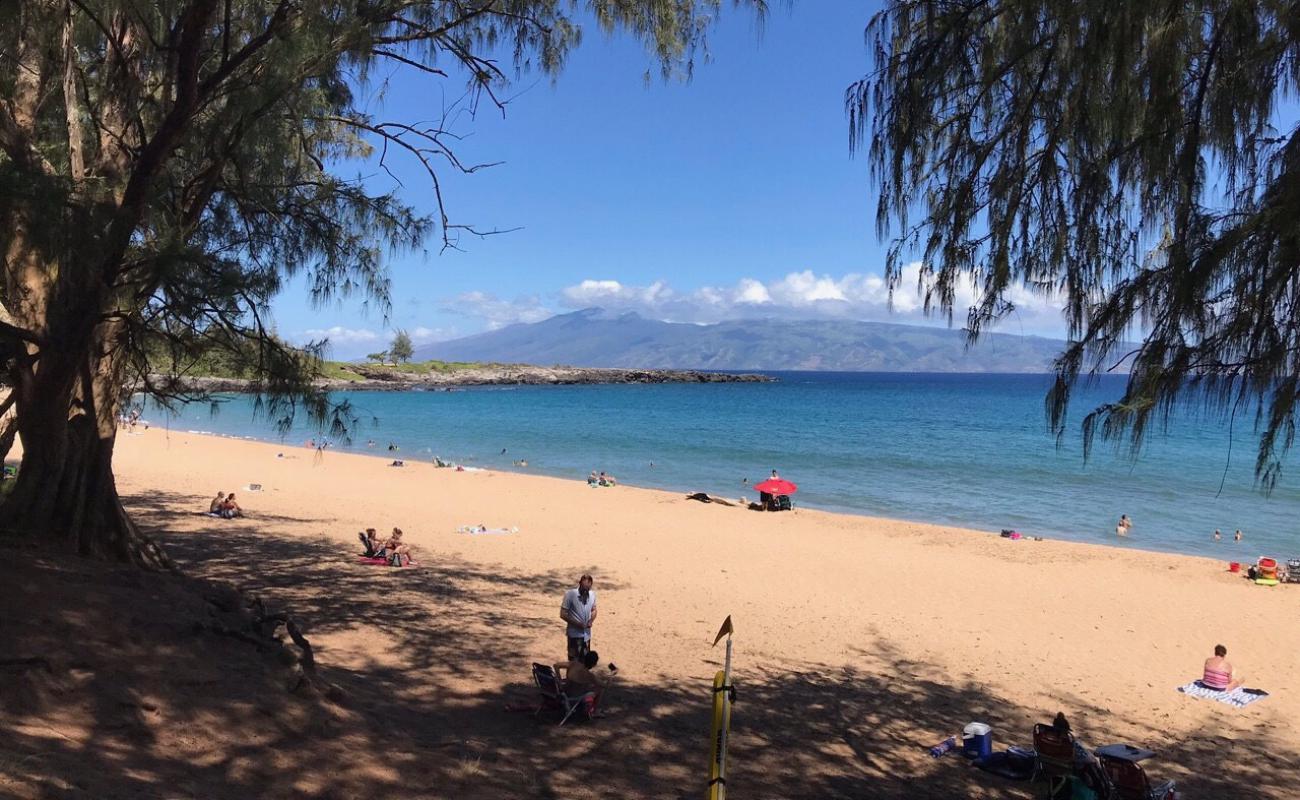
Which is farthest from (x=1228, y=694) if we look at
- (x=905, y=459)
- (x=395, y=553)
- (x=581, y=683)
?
(x=905, y=459)

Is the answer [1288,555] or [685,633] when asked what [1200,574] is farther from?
[685,633]

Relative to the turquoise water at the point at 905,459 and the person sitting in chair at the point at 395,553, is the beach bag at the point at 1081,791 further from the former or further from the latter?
the person sitting in chair at the point at 395,553

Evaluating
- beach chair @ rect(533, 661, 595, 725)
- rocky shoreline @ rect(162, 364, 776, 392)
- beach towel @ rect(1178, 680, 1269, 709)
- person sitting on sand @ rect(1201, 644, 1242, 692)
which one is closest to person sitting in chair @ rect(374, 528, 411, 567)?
beach chair @ rect(533, 661, 595, 725)

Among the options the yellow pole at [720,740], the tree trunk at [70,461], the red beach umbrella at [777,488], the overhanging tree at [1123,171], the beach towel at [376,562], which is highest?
the overhanging tree at [1123,171]

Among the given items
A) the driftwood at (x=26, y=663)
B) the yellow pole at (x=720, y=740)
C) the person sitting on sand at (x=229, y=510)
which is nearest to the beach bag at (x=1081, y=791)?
the yellow pole at (x=720, y=740)

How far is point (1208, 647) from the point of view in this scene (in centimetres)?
1008

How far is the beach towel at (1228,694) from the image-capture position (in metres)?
8.03

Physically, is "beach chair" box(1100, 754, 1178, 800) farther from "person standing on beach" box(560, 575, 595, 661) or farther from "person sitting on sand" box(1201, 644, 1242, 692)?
"person sitting on sand" box(1201, 644, 1242, 692)

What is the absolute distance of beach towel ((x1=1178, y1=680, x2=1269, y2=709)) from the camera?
8031 millimetres

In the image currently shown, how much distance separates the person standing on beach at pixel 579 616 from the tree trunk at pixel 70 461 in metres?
3.42

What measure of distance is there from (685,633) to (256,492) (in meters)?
14.2

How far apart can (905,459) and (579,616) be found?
31013mm

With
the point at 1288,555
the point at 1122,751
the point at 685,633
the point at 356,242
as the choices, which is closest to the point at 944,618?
the point at 685,633

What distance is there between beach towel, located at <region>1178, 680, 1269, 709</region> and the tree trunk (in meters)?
9.56
